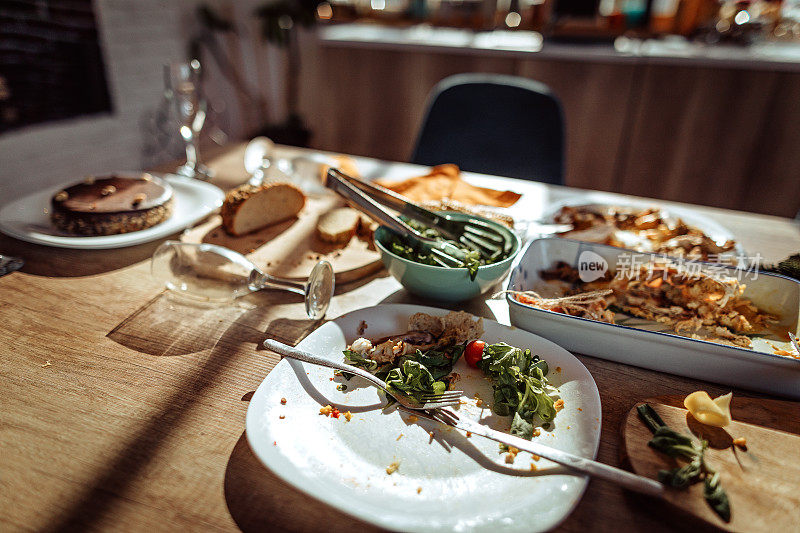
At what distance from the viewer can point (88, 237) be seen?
1050mm

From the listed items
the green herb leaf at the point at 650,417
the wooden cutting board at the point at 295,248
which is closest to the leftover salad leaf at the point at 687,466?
the green herb leaf at the point at 650,417

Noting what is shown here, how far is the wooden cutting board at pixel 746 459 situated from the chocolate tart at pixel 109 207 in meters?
0.99

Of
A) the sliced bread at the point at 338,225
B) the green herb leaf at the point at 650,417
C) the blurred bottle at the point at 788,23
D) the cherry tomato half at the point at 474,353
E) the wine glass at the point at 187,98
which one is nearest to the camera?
the green herb leaf at the point at 650,417

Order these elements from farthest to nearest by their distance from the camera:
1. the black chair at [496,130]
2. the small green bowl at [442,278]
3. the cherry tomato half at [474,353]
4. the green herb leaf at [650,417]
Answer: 1. the black chair at [496,130]
2. the small green bowl at [442,278]
3. the cherry tomato half at [474,353]
4. the green herb leaf at [650,417]

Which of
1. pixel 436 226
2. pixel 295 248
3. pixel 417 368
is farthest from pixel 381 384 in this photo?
pixel 295 248

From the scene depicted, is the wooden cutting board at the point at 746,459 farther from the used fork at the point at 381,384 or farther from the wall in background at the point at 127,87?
the wall in background at the point at 127,87

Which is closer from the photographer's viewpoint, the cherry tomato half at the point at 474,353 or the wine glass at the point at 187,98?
the cherry tomato half at the point at 474,353

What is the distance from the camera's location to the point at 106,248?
105 cm

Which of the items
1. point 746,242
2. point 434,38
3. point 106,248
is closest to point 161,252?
point 106,248

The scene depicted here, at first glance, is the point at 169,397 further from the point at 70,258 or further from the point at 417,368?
the point at 70,258

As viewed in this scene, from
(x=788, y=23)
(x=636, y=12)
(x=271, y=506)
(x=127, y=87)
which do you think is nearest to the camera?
(x=271, y=506)

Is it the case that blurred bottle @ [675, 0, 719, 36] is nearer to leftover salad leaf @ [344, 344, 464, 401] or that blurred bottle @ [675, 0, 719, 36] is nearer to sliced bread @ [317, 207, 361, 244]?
sliced bread @ [317, 207, 361, 244]

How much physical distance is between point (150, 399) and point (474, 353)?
44 cm

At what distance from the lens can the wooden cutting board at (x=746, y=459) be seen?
1.63 ft
